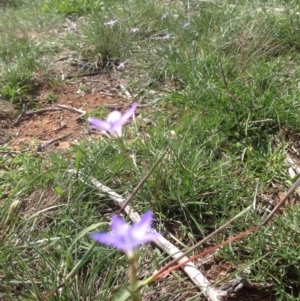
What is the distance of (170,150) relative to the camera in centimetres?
188

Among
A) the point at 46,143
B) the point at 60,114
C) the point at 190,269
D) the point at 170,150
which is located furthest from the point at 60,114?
the point at 190,269

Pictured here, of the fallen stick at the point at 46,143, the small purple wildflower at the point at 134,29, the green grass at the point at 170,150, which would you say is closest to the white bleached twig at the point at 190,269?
the green grass at the point at 170,150

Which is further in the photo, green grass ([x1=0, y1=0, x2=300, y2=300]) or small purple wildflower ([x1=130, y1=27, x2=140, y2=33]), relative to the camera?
small purple wildflower ([x1=130, y1=27, x2=140, y2=33])

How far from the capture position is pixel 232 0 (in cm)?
341

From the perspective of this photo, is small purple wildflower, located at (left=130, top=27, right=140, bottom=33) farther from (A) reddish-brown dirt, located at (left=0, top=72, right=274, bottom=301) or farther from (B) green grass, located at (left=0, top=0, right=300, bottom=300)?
(A) reddish-brown dirt, located at (left=0, top=72, right=274, bottom=301)

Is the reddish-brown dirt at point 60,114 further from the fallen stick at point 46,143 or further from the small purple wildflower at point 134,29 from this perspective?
the small purple wildflower at point 134,29

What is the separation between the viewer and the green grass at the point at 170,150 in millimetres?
1456

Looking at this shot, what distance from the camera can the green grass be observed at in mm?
1456

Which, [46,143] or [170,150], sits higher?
[170,150]

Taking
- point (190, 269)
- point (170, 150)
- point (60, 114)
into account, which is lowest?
point (60, 114)

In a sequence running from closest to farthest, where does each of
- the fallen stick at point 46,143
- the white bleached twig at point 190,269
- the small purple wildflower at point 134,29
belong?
1. the white bleached twig at point 190,269
2. the fallen stick at point 46,143
3. the small purple wildflower at point 134,29

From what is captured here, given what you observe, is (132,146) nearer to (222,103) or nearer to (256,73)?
(222,103)

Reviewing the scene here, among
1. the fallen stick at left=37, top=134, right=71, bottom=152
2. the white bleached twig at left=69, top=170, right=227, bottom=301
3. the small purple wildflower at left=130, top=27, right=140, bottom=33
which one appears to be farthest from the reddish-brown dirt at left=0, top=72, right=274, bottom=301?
the white bleached twig at left=69, top=170, right=227, bottom=301

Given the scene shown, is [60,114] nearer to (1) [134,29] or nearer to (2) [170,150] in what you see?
(1) [134,29]
